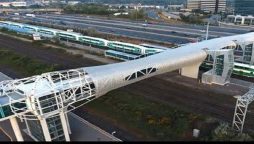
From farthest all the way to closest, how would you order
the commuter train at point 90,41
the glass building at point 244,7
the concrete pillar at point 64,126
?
the glass building at point 244,7 → the commuter train at point 90,41 → the concrete pillar at point 64,126

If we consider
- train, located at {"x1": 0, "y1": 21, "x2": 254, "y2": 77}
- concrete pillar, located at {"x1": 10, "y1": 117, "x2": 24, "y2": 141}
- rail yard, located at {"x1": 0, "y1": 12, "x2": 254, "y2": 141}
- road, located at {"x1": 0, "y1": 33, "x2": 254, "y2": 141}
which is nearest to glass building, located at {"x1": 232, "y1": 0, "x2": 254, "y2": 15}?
train, located at {"x1": 0, "y1": 21, "x2": 254, "y2": 77}

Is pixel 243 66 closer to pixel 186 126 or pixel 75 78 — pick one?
pixel 186 126

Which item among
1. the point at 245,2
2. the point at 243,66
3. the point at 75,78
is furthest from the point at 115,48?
the point at 245,2

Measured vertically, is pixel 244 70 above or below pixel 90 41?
below

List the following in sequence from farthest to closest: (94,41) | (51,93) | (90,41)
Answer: (90,41) → (94,41) → (51,93)

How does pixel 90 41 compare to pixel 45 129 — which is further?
pixel 90 41

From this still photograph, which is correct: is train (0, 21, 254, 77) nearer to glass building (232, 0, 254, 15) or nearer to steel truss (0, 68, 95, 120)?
steel truss (0, 68, 95, 120)

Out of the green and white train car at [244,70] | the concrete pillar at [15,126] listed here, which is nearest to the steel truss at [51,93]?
the concrete pillar at [15,126]

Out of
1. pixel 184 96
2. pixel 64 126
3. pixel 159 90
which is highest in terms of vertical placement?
pixel 64 126

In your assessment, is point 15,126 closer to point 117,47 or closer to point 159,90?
point 159,90

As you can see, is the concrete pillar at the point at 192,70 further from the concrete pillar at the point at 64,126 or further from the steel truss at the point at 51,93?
the concrete pillar at the point at 64,126

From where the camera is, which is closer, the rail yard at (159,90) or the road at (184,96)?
the road at (184,96)

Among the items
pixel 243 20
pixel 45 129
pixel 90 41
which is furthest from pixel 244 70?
pixel 243 20
